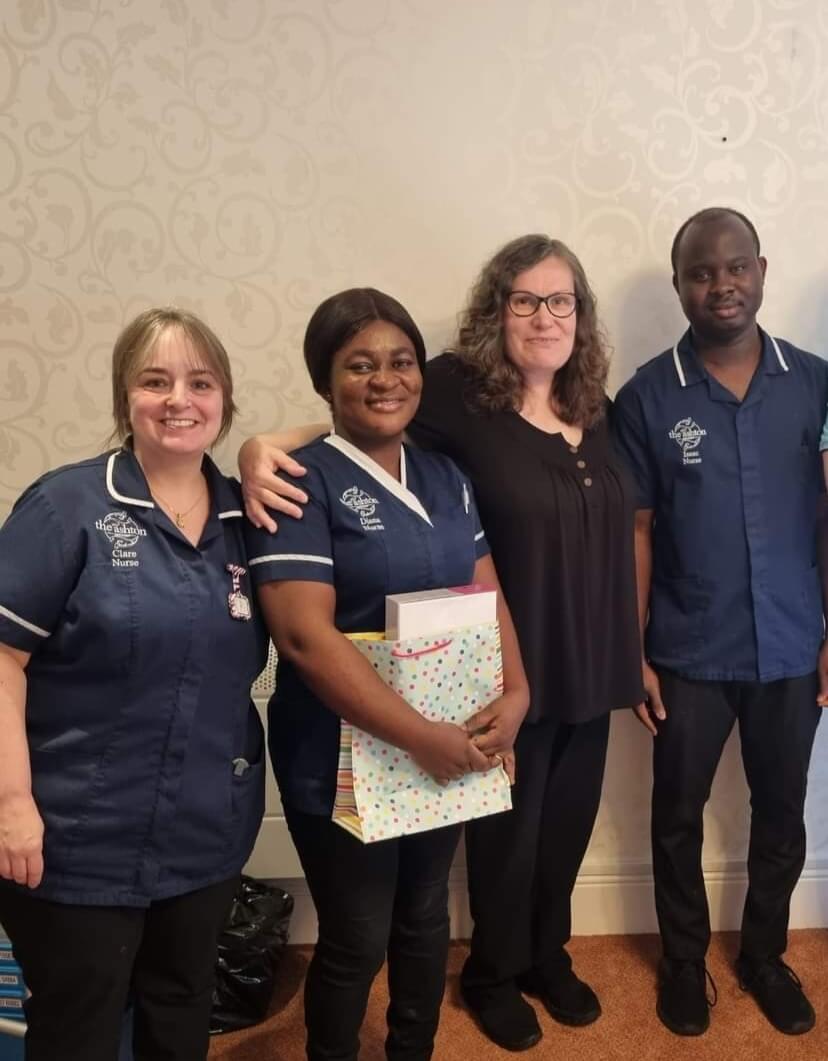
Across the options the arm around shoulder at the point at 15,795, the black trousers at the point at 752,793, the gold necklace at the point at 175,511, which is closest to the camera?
the arm around shoulder at the point at 15,795

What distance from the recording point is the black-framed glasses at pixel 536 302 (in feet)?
5.10

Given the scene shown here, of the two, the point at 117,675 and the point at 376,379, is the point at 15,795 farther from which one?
the point at 376,379

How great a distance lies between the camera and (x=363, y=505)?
132 centimetres

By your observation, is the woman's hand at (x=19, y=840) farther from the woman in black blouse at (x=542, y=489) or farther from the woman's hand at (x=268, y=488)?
the woman in black blouse at (x=542, y=489)

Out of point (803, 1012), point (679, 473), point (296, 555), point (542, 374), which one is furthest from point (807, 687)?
point (296, 555)

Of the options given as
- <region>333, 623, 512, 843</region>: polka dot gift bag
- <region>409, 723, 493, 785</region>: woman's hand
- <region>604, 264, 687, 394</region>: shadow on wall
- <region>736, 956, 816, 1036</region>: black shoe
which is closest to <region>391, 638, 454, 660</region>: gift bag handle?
<region>333, 623, 512, 843</region>: polka dot gift bag

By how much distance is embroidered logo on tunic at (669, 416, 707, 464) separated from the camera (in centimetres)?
169

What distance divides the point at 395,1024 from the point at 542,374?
3.98 ft

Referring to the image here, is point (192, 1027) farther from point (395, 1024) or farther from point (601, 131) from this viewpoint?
point (601, 131)

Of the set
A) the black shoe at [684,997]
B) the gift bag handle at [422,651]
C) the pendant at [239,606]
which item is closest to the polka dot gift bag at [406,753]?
the gift bag handle at [422,651]

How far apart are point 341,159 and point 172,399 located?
94 centimetres

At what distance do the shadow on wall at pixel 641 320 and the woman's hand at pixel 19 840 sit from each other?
1.48 metres

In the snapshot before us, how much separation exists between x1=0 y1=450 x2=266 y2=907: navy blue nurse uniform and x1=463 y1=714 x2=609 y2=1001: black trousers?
694 mm

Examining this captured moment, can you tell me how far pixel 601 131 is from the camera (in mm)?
1863
